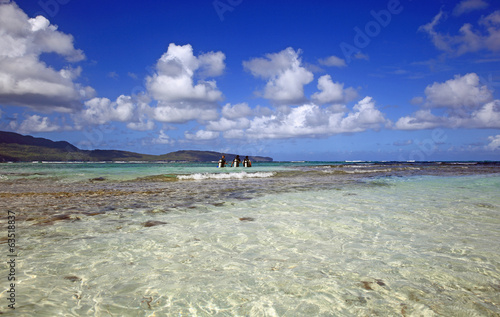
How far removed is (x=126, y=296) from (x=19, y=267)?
2.07 meters

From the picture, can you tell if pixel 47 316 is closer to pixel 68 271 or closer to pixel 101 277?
pixel 101 277

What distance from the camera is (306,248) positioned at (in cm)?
484

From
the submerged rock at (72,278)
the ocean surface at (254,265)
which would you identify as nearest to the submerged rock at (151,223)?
the ocean surface at (254,265)

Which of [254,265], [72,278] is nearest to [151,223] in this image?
[72,278]

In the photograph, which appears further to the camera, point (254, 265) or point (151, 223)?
point (151, 223)

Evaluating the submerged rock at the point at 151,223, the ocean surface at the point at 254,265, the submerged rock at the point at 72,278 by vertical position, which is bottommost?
the submerged rock at the point at 151,223

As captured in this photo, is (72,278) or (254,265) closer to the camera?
(72,278)

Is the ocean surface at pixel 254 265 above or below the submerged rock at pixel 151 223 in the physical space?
above

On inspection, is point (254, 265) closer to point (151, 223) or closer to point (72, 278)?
point (72, 278)

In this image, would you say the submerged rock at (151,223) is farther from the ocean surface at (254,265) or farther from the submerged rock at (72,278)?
the submerged rock at (72,278)

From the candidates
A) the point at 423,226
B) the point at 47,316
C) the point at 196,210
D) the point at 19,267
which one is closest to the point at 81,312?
the point at 47,316

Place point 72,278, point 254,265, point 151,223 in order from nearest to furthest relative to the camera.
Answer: point 72,278 < point 254,265 < point 151,223

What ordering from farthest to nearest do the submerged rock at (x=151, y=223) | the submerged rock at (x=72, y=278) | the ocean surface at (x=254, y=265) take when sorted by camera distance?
the submerged rock at (x=151, y=223) → the submerged rock at (x=72, y=278) → the ocean surface at (x=254, y=265)

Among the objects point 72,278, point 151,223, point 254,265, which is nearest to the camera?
point 72,278
